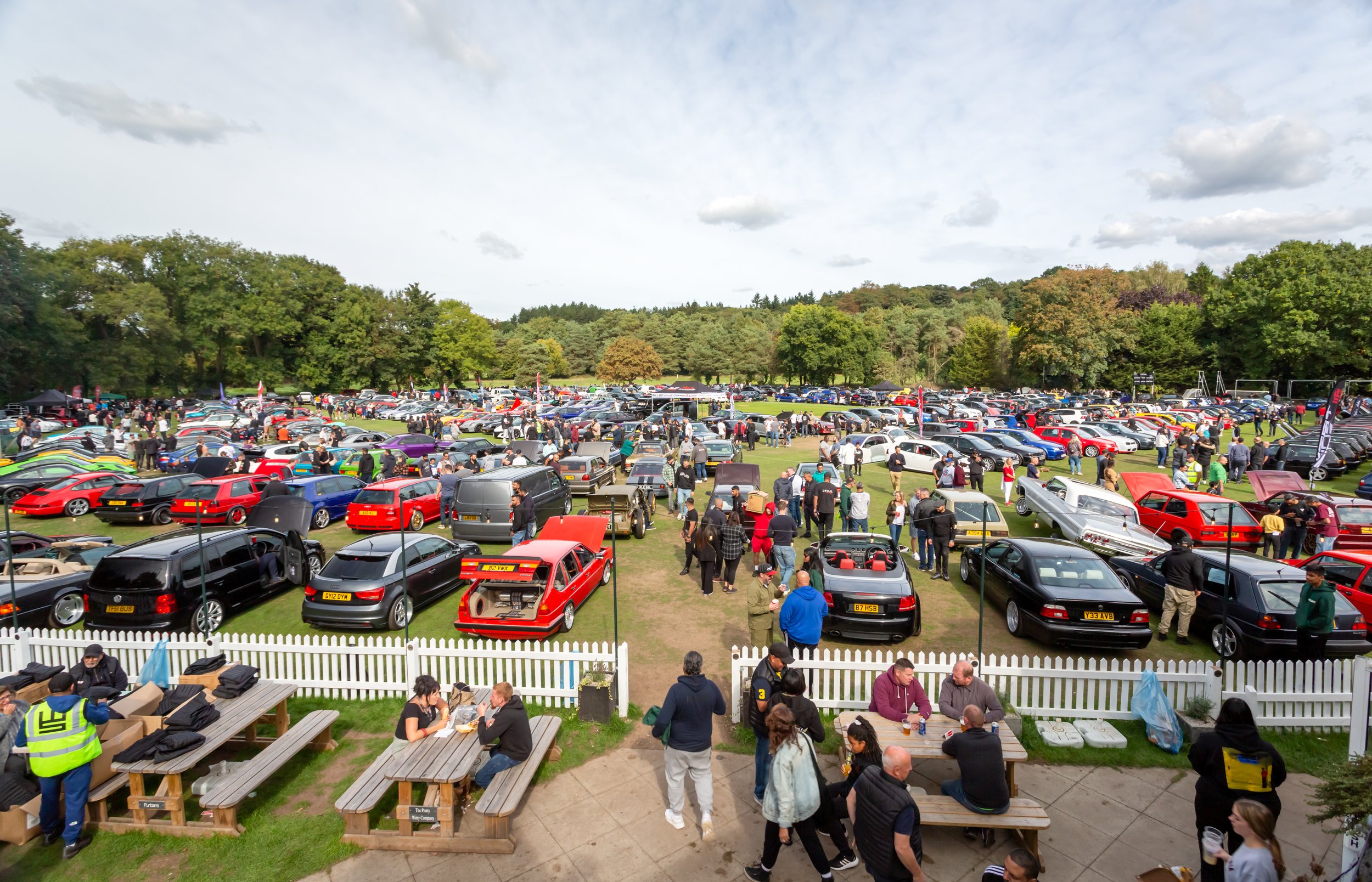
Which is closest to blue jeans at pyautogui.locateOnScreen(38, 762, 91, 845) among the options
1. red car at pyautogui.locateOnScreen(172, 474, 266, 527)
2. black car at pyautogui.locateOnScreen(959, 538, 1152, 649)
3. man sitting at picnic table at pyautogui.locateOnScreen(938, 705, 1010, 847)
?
man sitting at picnic table at pyautogui.locateOnScreen(938, 705, 1010, 847)

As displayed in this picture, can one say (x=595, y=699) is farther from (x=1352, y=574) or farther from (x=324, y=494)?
(x=324, y=494)

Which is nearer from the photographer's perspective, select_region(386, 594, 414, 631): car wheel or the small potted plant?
the small potted plant

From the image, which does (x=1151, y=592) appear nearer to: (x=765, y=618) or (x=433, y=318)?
(x=765, y=618)

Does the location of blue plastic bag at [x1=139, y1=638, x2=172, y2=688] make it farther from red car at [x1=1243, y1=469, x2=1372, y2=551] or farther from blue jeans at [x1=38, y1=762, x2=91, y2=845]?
red car at [x1=1243, y1=469, x2=1372, y2=551]

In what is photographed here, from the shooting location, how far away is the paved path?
5227 millimetres

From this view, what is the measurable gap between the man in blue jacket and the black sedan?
17.3 feet

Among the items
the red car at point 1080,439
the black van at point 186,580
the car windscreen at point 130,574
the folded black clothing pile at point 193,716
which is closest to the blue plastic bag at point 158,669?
the black van at point 186,580

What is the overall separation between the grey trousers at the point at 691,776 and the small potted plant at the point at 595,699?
6.10 ft

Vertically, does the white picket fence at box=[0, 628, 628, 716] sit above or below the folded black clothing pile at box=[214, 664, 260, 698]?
below

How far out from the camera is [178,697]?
6.39 metres

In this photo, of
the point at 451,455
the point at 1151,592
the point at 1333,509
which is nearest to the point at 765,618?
the point at 1151,592

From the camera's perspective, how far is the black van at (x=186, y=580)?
31.1ft

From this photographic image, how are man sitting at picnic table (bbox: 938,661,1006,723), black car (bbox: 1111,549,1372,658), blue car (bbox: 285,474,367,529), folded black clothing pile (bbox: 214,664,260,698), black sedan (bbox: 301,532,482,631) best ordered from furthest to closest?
blue car (bbox: 285,474,367,529)
black sedan (bbox: 301,532,482,631)
black car (bbox: 1111,549,1372,658)
folded black clothing pile (bbox: 214,664,260,698)
man sitting at picnic table (bbox: 938,661,1006,723)

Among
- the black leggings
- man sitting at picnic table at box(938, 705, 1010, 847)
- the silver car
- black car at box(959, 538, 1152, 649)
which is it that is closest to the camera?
the black leggings
